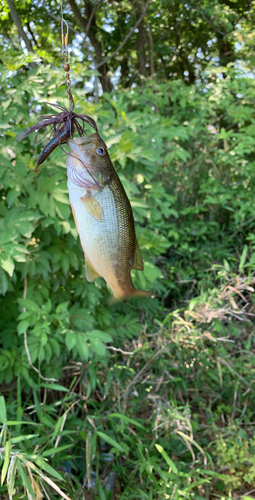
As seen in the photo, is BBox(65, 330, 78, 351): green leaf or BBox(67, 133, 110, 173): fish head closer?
BBox(67, 133, 110, 173): fish head

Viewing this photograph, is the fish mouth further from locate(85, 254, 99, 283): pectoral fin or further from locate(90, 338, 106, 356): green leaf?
locate(90, 338, 106, 356): green leaf

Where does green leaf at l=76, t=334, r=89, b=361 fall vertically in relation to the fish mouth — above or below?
below

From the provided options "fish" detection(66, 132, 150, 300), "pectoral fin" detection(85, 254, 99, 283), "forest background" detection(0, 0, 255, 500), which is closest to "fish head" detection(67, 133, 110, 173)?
"fish" detection(66, 132, 150, 300)

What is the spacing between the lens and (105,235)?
35.1 inches

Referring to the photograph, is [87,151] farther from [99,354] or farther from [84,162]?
[99,354]

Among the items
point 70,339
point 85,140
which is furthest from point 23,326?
point 85,140

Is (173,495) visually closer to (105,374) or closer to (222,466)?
(222,466)

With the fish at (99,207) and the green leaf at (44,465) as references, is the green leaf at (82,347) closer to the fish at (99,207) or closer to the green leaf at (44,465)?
the green leaf at (44,465)

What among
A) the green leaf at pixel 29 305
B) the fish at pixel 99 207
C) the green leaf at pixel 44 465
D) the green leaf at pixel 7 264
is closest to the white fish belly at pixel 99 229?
the fish at pixel 99 207

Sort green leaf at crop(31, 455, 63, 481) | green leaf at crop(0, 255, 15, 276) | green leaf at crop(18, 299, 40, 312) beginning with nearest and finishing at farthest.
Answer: green leaf at crop(31, 455, 63, 481), green leaf at crop(0, 255, 15, 276), green leaf at crop(18, 299, 40, 312)

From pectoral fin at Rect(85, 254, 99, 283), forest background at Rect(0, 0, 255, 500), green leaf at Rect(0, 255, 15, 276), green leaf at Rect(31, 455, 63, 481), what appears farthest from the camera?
forest background at Rect(0, 0, 255, 500)

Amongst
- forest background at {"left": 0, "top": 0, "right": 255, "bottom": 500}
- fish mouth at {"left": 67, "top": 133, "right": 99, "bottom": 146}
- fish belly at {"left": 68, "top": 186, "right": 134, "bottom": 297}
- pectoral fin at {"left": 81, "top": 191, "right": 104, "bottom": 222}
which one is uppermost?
fish mouth at {"left": 67, "top": 133, "right": 99, "bottom": 146}

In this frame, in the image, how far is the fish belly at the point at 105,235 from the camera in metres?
0.86

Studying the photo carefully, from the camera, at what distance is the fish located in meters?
0.85
